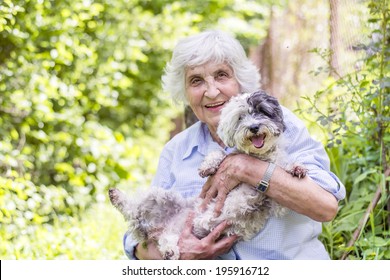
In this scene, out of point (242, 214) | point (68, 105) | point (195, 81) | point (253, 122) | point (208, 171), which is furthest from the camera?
point (68, 105)

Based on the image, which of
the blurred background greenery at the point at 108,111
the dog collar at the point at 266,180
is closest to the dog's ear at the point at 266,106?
the dog collar at the point at 266,180

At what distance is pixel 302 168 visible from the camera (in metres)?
2.90

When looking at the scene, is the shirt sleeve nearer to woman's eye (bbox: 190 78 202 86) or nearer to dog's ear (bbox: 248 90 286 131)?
dog's ear (bbox: 248 90 286 131)

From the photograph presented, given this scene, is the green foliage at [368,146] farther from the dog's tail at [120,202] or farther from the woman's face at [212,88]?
the dog's tail at [120,202]

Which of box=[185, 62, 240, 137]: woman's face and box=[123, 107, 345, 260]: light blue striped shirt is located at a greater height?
box=[185, 62, 240, 137]: woman's face

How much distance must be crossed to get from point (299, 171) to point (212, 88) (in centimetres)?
71

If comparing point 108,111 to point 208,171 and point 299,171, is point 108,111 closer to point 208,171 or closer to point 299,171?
point 208,171

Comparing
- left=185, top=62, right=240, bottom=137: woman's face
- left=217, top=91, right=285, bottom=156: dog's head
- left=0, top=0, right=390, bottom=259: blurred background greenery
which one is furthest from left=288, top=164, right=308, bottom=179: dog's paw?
left=0, top=0, right=390, bottom=259: blurred background greenery

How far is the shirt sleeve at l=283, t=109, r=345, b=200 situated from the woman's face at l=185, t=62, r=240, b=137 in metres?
0.34

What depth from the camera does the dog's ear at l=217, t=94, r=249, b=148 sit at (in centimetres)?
290

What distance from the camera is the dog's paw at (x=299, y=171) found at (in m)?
2.88

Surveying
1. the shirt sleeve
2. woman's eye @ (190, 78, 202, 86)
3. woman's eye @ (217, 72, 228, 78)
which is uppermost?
woman's eye @ (217, 72, 228, 78)

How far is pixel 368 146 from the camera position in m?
4.10

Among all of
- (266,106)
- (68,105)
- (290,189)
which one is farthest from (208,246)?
(68,105)
